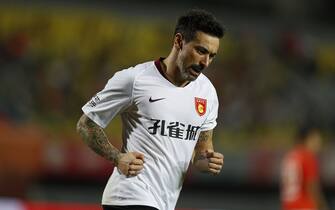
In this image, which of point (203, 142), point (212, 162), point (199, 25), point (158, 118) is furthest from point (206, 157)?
point (199, 25)

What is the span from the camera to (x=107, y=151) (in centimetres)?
373

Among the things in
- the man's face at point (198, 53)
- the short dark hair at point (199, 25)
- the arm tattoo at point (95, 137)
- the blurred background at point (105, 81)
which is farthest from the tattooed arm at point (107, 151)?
the blurred background at point (105, 81)

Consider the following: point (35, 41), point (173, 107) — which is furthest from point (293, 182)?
point (35, 41)

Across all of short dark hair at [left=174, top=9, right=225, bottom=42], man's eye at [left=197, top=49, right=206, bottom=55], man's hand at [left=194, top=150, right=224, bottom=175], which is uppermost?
short dark hair at [left=174, top=9, right=225, bottom=42]

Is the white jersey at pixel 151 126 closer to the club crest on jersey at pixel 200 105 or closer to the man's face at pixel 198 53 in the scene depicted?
the club crest on jersey at pixel 200 105

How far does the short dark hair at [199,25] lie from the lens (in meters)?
3.65

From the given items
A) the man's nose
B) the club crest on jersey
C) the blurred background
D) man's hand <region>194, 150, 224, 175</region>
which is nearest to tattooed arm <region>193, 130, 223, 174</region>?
man's hand <region>194, 150, 224, 175</region>

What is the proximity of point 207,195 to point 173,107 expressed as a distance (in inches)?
372

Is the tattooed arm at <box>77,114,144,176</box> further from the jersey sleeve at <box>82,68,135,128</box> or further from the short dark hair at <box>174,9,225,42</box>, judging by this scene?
the short dark hair at <box>174,9,225,42</box>

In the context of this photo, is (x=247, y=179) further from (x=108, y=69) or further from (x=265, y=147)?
(x=108, y=69)

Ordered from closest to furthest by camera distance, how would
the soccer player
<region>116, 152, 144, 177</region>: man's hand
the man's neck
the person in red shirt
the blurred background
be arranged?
<region>116, 152, 144, 177</region>: man's hand → the soccer player → the man's neck → the person in red shirt → the blurred background

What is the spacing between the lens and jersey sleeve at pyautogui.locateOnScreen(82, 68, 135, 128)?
3732 mm

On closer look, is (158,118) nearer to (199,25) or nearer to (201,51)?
(201,51)

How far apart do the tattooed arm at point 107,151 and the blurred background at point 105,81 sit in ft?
19.5
